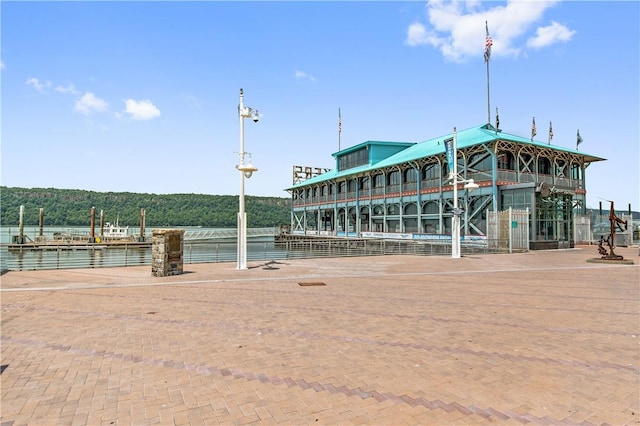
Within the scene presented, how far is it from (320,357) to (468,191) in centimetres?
3228

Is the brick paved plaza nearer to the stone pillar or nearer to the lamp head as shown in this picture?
the stone pillar

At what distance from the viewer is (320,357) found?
5355mm

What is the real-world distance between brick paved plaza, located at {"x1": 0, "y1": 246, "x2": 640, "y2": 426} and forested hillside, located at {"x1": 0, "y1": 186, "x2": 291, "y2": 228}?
292ft

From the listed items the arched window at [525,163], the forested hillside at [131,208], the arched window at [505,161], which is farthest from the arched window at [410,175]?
the forested hillside at [131,208]

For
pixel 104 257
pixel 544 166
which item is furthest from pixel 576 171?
pixel 104 257

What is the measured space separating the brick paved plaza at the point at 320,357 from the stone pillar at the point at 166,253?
11.1 feet

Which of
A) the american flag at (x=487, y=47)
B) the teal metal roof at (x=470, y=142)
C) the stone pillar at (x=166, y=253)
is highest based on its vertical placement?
the american flag at (x=487, y=47)

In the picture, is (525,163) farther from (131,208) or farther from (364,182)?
(131,208)

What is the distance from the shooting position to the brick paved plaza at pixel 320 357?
3824mm

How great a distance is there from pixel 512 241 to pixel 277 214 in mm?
93526

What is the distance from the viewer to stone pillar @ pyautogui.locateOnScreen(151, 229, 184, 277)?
1405 centimetres

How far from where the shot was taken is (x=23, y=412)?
379 cm

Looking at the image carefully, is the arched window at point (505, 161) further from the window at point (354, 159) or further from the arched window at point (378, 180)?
the window at point (354, 159)

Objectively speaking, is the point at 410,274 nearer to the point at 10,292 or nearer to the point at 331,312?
the point at 331,312
